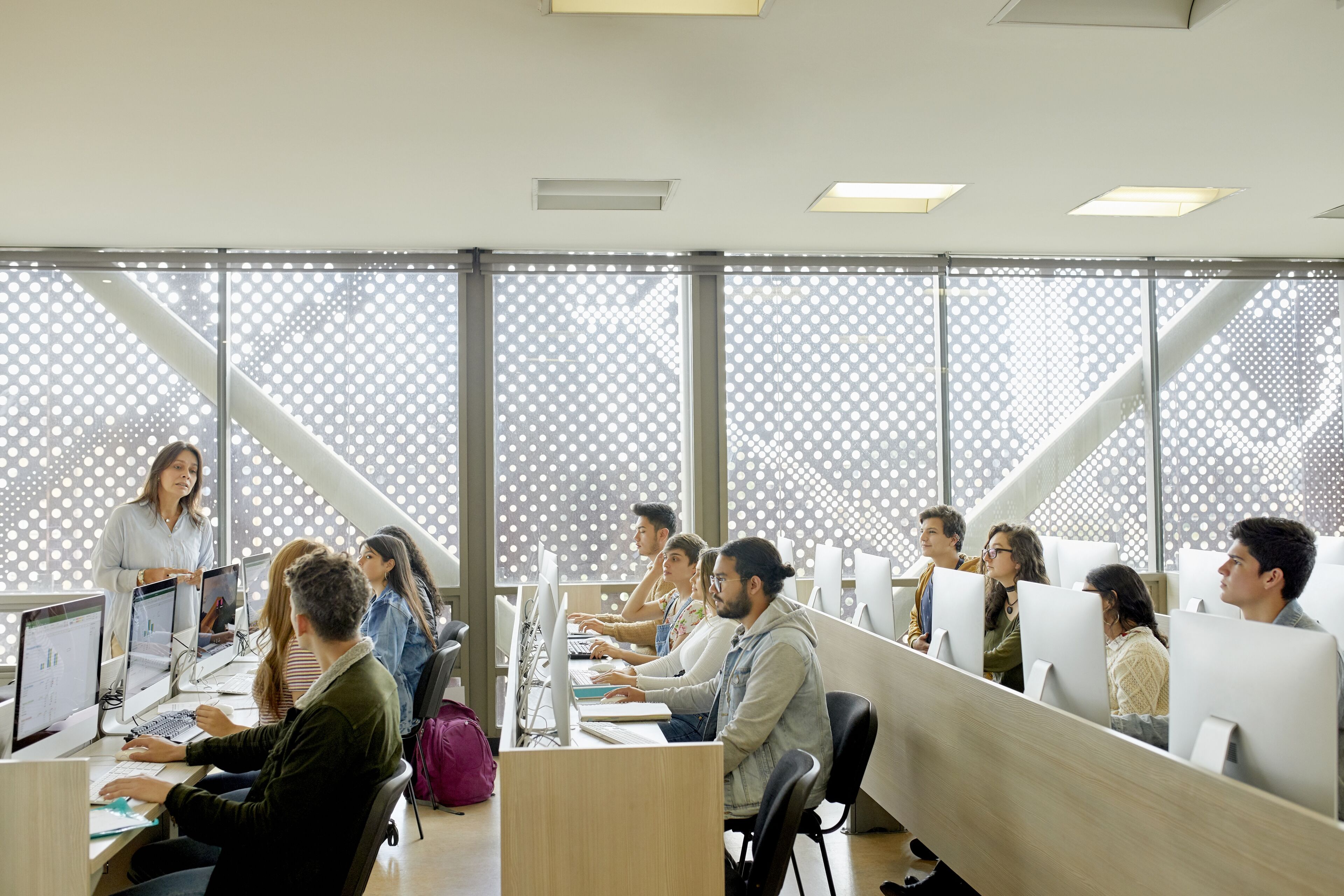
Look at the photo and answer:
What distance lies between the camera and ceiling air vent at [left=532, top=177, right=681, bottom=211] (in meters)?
4.41

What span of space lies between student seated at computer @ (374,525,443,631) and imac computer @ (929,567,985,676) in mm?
2205

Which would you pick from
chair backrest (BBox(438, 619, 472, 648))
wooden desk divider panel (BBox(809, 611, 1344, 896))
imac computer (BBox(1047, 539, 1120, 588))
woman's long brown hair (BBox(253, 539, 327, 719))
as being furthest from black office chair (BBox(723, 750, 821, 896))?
imac computer (BBox(1047, 539, 1120, 588))

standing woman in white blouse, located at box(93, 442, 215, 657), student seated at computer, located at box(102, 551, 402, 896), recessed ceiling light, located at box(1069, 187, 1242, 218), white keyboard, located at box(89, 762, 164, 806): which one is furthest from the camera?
recessed ceiling light, located at box(1069, 187, 1242, 218)

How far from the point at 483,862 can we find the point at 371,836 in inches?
75.6

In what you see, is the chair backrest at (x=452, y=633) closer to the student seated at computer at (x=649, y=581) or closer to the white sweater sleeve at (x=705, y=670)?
the student seated at computer at (x=649, y=581)

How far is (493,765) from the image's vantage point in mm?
4785

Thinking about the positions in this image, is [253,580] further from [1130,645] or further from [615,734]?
[1130,645]

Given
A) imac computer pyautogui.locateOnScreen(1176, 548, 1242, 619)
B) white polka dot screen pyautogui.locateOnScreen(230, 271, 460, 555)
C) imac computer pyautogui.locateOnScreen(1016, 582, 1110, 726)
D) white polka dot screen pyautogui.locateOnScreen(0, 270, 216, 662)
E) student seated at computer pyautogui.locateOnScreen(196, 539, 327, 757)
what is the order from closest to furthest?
imac computer pyautogui.locateOnScreen(1016, 582, 1110, 726) → student seated at computer pyautogui.locateOnScreen(196, 539, 327, 757) → imac computer pyautogui.locateOnScreen(1176, 548, 1242, 619) → white polka dot screen pyautogui.locateOnScreen(0, 270, 216, 662) → white polka dot screen pyautogui.locateOnScreen(230, 271, 460, 555)

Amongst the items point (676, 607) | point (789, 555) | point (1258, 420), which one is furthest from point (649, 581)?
point (1258, 420)

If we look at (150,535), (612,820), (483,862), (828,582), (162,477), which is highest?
(162,477)

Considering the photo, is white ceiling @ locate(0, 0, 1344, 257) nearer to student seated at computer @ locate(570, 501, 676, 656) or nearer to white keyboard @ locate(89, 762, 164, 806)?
student seated at computer @ locate(570, 501, 676, 656)

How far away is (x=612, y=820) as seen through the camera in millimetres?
2270

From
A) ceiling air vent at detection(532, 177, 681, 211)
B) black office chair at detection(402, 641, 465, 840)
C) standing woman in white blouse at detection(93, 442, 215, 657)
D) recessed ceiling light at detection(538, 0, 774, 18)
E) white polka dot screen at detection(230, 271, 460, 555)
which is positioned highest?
recessed ceiling light at detection(538, 0, 774, 18)

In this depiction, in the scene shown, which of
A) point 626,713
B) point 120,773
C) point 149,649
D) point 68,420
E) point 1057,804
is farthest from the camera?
point 68,420
